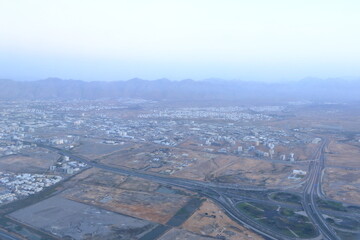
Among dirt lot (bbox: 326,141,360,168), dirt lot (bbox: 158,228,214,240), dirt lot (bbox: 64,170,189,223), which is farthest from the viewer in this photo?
dirt lot (bbox: 326,141,360,168)

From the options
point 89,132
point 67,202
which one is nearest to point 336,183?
point 67,202

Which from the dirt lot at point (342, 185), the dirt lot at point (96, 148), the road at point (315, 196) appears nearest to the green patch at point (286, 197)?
the road at point (315, 196)

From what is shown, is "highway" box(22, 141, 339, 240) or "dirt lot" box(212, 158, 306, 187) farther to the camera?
"dirt lot" box(212, 158, 306, 187)

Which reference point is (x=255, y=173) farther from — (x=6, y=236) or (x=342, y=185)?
(x=6, y=236)

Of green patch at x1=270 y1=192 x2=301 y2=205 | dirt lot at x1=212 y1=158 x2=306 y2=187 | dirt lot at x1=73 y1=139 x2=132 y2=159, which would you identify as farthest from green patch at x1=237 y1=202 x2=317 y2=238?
dirt lot at x1=73 y1=139 x2=132 y2=159

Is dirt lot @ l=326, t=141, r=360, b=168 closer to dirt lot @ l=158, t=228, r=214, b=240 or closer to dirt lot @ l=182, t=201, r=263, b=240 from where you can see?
dirt lot @ l=182, t=201, r=263, b=240
